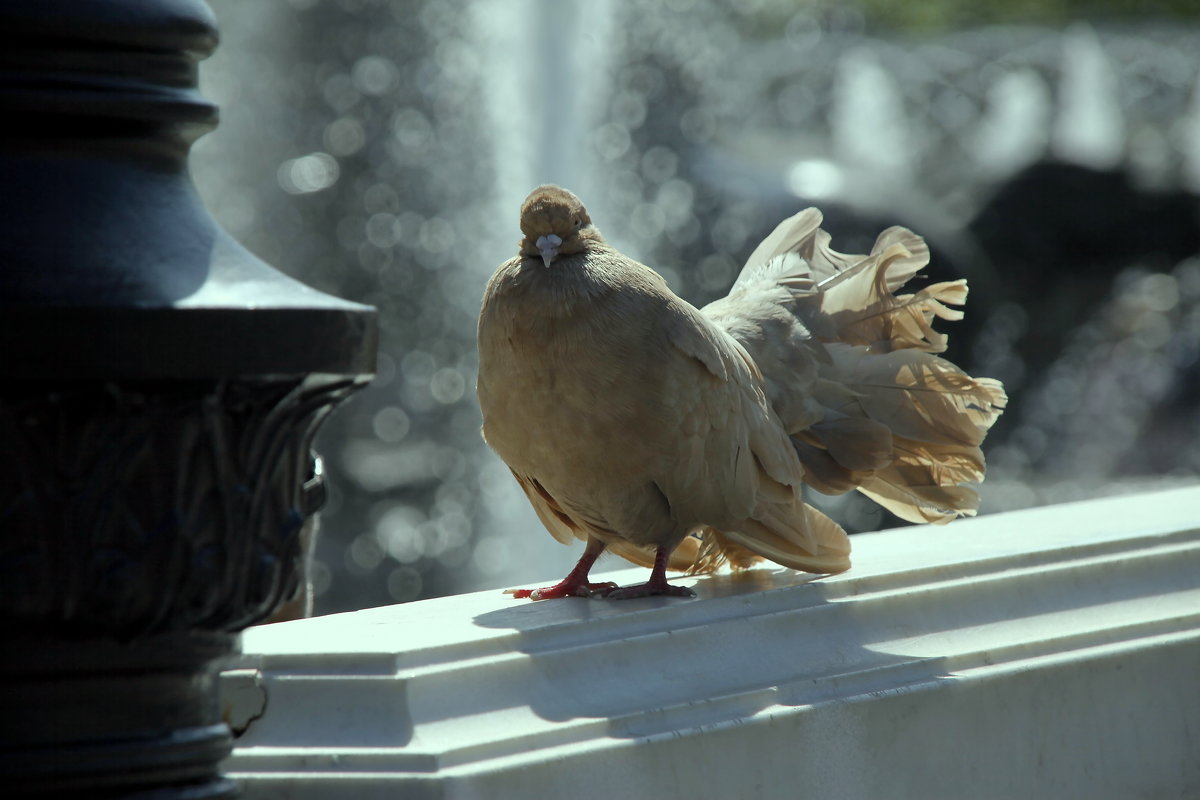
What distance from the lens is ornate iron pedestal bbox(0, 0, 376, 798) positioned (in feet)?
5.75

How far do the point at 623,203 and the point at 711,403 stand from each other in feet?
30.1

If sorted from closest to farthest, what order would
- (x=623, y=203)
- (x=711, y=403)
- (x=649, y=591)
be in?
1. (x=649, y=591)
2. (x=711, y=403)
3. (x=623, y=203)

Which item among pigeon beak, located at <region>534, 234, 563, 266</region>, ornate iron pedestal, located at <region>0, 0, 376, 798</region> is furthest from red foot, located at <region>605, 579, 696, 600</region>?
ornate iron pedestal, located at <region>0, 0, 376, 798</region>

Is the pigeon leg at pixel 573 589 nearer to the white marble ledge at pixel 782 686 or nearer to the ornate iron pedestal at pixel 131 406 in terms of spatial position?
the white marble ledge at pixel 782 686

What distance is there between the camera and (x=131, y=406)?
1776 mm

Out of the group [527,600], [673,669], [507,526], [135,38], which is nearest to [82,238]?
[135,38]

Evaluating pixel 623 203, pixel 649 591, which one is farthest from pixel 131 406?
pixel 623 203

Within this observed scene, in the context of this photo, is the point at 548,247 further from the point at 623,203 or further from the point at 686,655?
the point at 623,203

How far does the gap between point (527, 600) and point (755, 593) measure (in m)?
0.54

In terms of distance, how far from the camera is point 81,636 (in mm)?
1819

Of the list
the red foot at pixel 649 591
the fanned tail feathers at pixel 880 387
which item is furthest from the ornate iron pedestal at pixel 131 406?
the fanned tail feathers at pixel 880 387

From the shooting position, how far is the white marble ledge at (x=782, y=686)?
8.43 feet

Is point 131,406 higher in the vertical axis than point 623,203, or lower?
higher

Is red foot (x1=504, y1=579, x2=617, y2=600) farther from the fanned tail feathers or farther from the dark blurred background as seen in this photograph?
the dark blurred background
